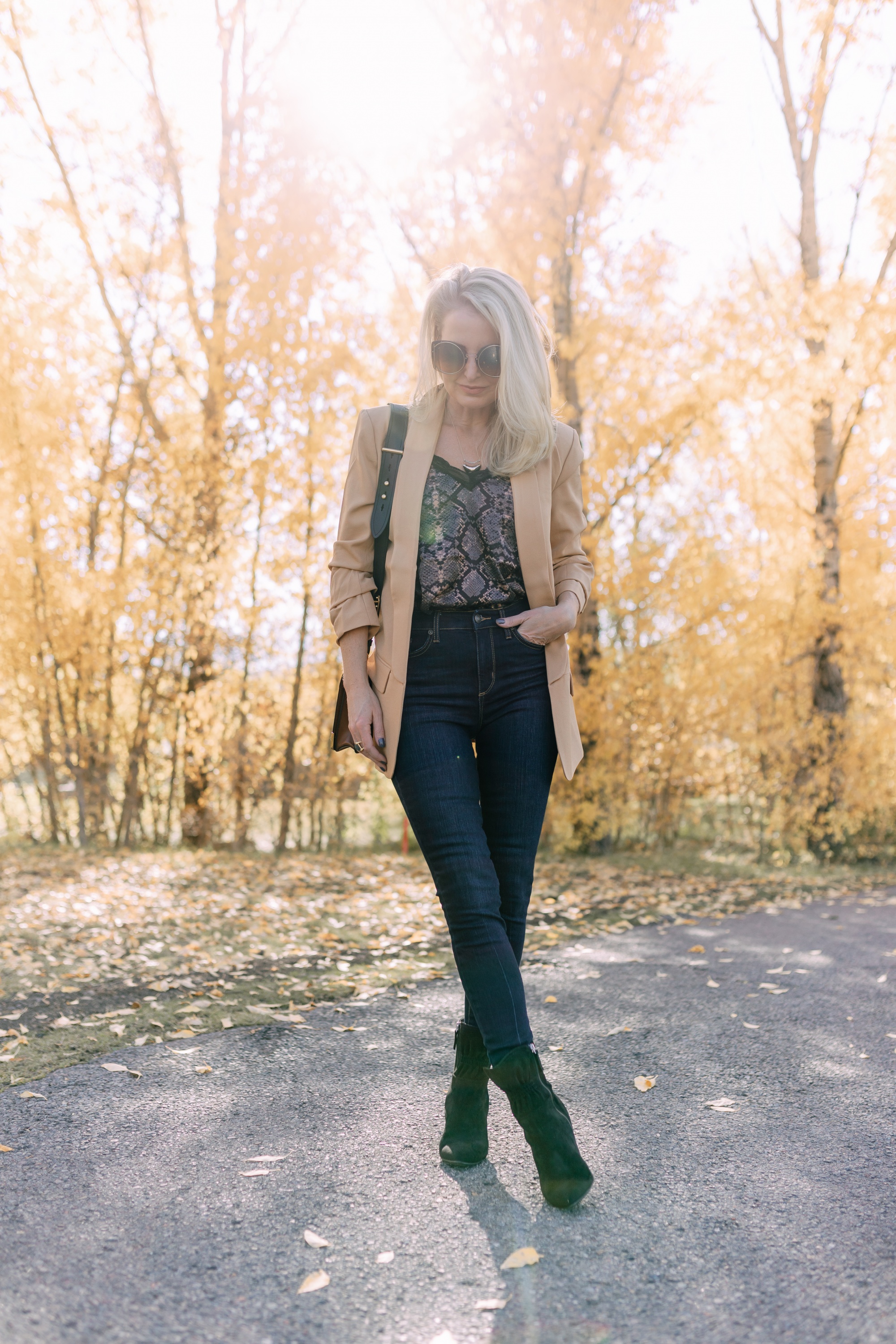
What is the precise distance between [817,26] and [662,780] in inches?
237

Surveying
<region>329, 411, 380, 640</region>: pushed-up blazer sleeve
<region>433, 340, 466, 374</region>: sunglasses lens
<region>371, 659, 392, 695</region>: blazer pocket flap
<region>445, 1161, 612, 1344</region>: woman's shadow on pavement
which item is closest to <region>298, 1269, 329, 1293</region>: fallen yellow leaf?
<region>445, 1161, 612, 1344</region>: woman's shadow on pavement

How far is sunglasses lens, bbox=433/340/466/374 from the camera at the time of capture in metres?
1.90

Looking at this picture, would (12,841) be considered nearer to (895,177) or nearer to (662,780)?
(662,780)

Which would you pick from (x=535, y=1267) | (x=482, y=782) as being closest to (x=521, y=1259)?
(x=535, y=1267)

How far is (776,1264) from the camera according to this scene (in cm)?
156

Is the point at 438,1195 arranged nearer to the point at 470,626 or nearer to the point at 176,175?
the point at 470,626

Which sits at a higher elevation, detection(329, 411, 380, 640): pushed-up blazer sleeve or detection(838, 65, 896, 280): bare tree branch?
detection(838, 65, 896, 280): bare tree branch

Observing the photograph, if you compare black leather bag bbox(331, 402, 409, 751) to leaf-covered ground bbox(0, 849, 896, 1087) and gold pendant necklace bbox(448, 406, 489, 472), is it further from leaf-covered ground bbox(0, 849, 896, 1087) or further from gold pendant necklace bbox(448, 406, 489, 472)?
leaf-covered ground bbox(0, 849, 896, 1087)

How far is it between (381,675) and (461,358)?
2.24ft

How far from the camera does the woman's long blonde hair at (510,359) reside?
1.89m

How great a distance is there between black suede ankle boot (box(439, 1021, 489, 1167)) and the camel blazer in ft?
2.04

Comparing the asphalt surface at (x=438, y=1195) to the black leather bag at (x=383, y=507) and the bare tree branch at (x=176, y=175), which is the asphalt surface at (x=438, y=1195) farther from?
the bare tree branch at (x=176, y=175)

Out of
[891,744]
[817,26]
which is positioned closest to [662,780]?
[891,744]

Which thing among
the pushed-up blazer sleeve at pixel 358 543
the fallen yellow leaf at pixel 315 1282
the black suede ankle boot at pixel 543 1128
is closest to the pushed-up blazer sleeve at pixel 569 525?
the pushed-up blazer sleeve at pixel 358 543
